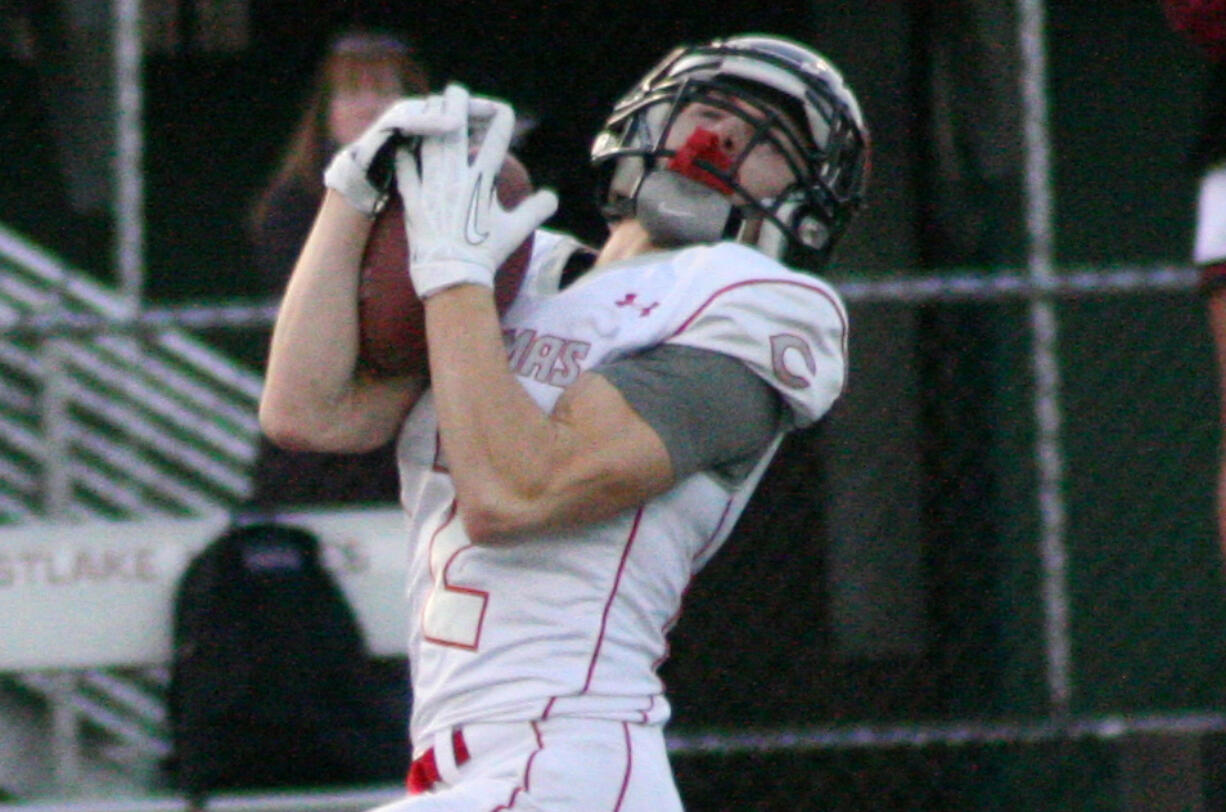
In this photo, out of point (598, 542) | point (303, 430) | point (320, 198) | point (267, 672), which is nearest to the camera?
point (598, 542)

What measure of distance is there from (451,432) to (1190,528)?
3424 millimetres

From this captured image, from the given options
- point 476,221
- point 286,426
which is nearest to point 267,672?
point 286,426

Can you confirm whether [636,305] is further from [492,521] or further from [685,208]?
[492,521]

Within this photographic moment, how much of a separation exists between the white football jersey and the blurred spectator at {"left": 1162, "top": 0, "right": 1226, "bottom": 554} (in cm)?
71

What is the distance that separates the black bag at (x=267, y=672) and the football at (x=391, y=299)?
1.78m

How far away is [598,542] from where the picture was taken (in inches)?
85.4

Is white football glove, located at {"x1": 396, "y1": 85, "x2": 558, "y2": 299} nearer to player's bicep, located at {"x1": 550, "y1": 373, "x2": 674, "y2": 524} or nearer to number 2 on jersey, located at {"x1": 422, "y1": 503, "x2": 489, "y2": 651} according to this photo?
player's bicep, located at {"x1": 550, "y1": 373, "x2": 674, "y2": 524}

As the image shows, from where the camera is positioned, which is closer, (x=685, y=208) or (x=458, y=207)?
(x=458, y=207)

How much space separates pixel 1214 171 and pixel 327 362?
4.50 ft

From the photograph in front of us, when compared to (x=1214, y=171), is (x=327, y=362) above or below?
below

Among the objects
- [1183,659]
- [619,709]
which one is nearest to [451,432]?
[619,709]

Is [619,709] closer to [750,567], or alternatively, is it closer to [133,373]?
[750,567]

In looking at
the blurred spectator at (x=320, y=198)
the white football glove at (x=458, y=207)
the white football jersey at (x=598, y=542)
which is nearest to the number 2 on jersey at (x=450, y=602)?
the white football jersey at (x=598, y=542)

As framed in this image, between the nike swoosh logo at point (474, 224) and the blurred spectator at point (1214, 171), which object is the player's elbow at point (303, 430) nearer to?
the nike swoosh logo at point (474, 224)
